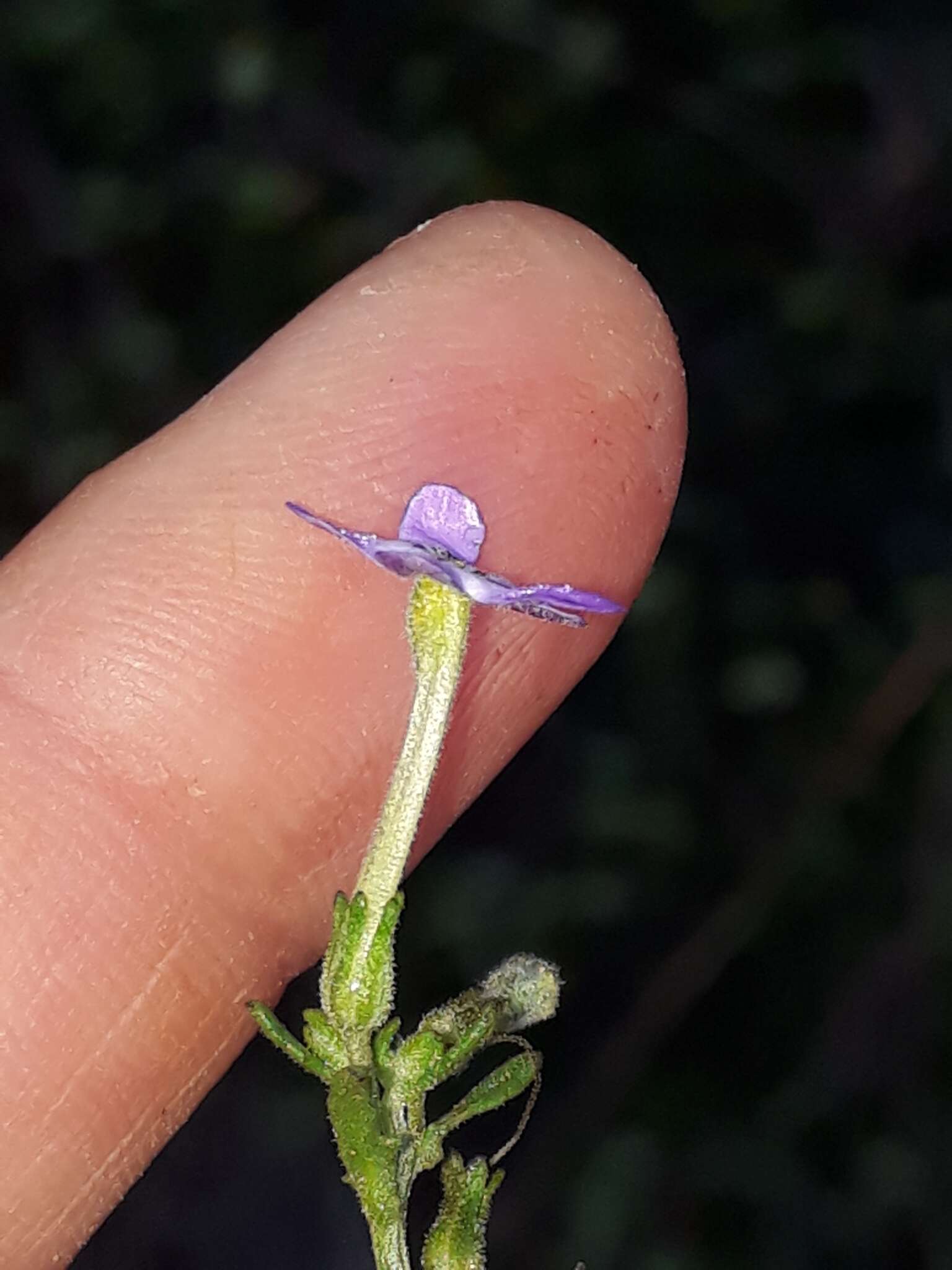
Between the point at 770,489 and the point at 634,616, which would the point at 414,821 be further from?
the point at 770,489

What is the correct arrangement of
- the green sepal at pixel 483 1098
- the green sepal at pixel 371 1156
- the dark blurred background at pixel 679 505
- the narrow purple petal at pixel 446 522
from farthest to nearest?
the dark blurred background at pixel 679 505 → the narrow purple petal at pixel 446 522 → the green sepal at pixel 483 1098 → the green sepal at pixel 371 1156

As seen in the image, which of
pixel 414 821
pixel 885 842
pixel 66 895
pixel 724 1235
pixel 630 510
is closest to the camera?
pixel 414 821

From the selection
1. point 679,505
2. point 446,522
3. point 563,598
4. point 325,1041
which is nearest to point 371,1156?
point 325,1041

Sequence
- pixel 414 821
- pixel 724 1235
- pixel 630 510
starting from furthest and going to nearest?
pixel 724 1235 → pixel 630 510 → pixel 414 821

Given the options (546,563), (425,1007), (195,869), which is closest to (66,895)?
(195,869)

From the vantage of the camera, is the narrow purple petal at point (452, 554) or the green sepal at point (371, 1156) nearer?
the green sepal at point (371, 1156)

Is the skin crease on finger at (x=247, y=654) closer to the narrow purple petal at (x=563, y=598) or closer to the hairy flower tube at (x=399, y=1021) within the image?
the hairy flower tube at (x=399, y=1021)

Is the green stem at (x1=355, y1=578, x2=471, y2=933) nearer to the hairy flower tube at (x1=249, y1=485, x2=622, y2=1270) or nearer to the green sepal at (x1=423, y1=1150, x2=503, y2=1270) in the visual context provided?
the hairy flower tube at (x1=249, y1=485, x2=622, y2=1270)

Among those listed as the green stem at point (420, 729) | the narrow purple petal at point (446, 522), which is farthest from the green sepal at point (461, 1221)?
the narrow purple petal at point (446, 522)
